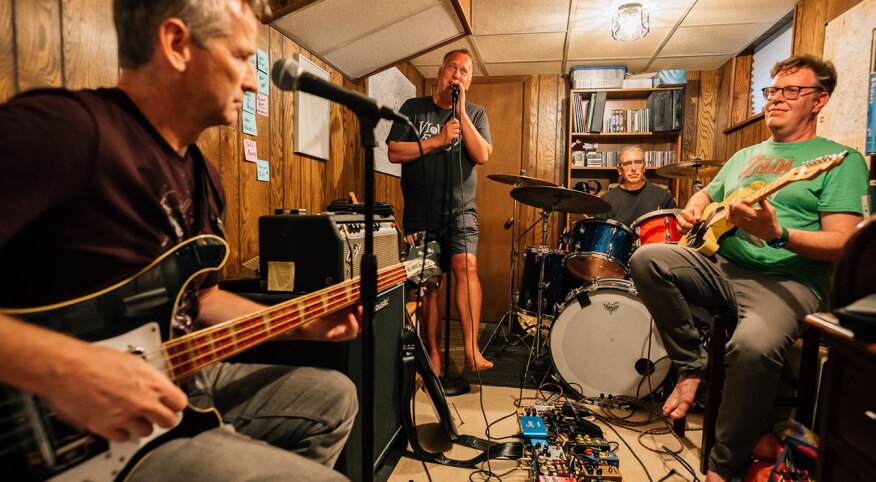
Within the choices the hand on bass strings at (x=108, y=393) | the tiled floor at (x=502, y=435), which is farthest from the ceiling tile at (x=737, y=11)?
the hand on bass strings at (x=108, y=393)

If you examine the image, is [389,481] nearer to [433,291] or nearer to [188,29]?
[433,291]

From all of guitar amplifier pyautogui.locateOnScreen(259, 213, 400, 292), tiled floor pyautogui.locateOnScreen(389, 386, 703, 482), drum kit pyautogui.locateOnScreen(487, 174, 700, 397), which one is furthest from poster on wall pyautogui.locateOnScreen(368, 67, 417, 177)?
tiled floor pyautogui.locateOnScreen(389, 386, 703, 482)

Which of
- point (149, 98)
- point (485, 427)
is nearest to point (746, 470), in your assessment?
point (485, 427)

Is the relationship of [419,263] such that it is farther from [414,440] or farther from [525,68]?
[525,68]

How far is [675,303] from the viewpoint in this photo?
179 centimetres

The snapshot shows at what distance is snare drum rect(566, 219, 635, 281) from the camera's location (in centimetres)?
243

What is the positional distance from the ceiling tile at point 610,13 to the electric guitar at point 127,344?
312 centimetres

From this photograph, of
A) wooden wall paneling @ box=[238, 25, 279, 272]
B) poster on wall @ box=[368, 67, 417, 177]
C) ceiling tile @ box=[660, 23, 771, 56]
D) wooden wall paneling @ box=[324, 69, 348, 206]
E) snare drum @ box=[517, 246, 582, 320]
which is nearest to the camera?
wooden wall paneling @ box=[238, 25, 279, 272]

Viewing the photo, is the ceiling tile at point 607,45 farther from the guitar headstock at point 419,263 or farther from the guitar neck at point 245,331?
the guitar neck at point 245,331

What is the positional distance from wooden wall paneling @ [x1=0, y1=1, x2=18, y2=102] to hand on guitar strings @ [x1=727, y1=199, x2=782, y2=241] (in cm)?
222

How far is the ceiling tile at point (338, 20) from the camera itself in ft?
6.34

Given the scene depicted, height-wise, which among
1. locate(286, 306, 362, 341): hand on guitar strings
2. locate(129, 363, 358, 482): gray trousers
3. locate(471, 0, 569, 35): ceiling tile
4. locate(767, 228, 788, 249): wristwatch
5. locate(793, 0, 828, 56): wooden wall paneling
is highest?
locate(471, 0, 569, 35): ceiling tile

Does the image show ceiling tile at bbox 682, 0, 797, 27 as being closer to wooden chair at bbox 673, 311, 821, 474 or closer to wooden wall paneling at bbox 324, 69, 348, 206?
wooden chair at bbox 673, 311, 821, 474

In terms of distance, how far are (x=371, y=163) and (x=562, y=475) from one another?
133 cm
